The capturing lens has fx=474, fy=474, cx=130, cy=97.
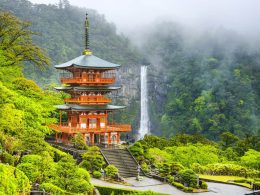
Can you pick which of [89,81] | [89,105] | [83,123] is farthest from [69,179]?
[89,81]

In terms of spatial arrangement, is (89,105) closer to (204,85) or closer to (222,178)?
(222,178)

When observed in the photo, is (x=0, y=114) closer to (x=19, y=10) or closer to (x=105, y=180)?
(x=105, y=180)

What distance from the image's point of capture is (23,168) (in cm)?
2027

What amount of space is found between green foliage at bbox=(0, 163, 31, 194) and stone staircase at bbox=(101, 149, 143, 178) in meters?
12.4

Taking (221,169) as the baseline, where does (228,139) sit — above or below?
above

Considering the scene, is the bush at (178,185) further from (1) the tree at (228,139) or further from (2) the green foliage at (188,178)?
(1) the tree at (228,139)

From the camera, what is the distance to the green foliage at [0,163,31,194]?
15398mm

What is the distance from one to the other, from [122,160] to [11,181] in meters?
15.7

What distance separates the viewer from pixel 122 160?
31.2 meters

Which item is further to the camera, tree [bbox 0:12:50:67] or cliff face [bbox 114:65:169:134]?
cliff face [bbox 114:65:169:134]

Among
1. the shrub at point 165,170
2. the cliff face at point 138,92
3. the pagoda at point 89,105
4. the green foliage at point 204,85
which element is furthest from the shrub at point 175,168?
the cliff face at point 138,92

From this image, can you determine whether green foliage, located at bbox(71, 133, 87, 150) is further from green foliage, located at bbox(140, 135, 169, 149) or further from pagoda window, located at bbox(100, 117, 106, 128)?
green foliage, located at bbox(140, 135, 169, 149)

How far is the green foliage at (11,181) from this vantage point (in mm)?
15398

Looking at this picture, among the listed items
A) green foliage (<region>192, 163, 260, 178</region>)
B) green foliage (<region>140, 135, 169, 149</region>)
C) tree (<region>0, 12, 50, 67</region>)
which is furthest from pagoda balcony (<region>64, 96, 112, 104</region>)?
green foliage (<region>192, 163, 260, 178</region>)
